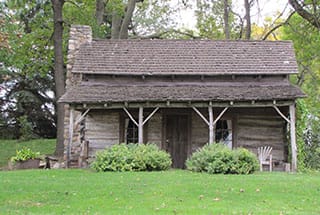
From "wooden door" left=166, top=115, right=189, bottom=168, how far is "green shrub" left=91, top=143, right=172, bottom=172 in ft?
10.9

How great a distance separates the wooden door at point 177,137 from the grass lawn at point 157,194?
18.9 ft

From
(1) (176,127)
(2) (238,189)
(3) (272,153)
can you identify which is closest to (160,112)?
(1) (176,127)

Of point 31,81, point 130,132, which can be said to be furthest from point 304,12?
point 31,81

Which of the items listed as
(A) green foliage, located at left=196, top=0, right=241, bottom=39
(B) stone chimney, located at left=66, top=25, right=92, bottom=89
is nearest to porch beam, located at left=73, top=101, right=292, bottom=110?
(B) stone chimney, located at left=66, top=25, right=92, bottom=89

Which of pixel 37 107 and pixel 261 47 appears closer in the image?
pixel 261 47

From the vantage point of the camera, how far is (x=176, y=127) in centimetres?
1970

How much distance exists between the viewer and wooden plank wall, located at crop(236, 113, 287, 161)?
64.2 ft

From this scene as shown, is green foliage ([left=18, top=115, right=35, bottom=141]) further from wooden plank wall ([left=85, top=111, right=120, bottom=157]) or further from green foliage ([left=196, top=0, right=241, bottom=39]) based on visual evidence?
green foliage ([left=196, top=0, right=241, bottom=39])

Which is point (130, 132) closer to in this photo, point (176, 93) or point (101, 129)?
point (101, 129)

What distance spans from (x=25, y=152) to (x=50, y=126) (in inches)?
447

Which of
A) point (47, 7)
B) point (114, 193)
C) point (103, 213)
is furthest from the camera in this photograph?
point (47, 7)

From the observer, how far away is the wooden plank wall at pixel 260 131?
64.2 ft

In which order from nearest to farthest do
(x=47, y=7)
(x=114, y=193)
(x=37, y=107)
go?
(x=114, y=193), (x=47, y=7), (x=37, y=107)

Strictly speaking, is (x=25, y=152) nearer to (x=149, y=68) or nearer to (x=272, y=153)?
→ (x=149, y=68)
